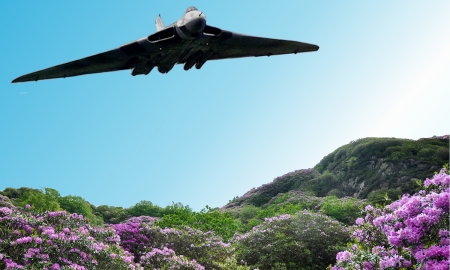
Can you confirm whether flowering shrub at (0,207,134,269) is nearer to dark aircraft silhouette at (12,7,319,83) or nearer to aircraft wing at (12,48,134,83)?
aircraft wing at (12,48,134,83)

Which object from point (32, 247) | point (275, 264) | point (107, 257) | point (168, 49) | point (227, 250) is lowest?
point (275, 264)

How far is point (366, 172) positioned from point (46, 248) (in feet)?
102

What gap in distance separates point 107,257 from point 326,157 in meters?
40.5

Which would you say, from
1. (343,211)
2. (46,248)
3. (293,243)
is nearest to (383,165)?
(343,211)

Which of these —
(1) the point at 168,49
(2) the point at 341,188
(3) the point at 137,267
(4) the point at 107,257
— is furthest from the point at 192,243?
(2) the point at 341,188

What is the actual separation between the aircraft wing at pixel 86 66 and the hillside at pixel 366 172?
20.2 m

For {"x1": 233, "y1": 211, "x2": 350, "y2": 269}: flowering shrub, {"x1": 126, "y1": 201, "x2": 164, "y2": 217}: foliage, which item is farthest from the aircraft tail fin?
{"x1": 126, "y1": 201, "x2": 164, "y2": 217}: foliage

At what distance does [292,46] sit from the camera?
12.6 m

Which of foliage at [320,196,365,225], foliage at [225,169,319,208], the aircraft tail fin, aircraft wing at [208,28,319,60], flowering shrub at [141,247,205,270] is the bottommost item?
foliage at [320,196,365,225]

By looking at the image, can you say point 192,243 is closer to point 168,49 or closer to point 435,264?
point 168,49

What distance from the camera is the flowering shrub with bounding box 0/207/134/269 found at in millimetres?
7980

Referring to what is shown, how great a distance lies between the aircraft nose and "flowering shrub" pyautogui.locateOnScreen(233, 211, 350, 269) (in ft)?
29.4

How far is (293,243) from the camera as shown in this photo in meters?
14.7

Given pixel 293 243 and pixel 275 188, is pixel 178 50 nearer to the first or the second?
pixel 293 243
